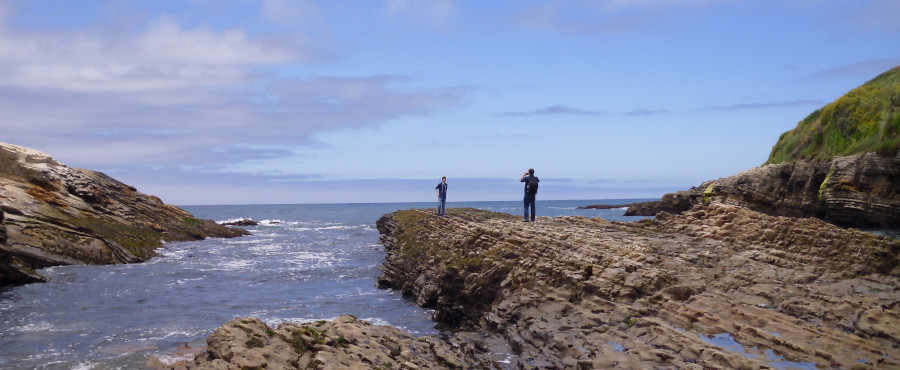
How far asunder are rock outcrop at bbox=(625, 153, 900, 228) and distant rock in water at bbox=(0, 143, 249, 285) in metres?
35.8

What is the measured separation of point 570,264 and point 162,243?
104 ft

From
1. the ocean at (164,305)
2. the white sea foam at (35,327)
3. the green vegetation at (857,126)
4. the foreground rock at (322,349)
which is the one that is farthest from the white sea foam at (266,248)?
the green vegetation at (857,126)

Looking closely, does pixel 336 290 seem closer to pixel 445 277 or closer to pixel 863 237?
pixel 445 277

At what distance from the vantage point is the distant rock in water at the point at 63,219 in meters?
25.7

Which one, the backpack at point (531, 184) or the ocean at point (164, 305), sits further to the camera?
the backpack at point (531, 184)

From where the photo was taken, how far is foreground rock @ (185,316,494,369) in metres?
10.1

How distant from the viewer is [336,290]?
24.1m

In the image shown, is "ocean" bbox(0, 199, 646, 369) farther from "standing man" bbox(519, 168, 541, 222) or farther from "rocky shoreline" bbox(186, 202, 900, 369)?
"standing man" bbox(519, 168, 541, 222)

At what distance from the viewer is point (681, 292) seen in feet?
44.4

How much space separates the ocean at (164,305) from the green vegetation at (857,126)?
3120 cm

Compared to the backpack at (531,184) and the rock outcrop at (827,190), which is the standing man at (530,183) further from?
the rock outcrop at (827,190)

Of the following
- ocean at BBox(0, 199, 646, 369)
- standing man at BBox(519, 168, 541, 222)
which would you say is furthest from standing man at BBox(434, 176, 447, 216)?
standing man at BBox(519, 168, 541, 222)

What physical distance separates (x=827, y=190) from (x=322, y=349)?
35.8 meters

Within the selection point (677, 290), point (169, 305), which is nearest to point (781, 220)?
point (677, 290)
